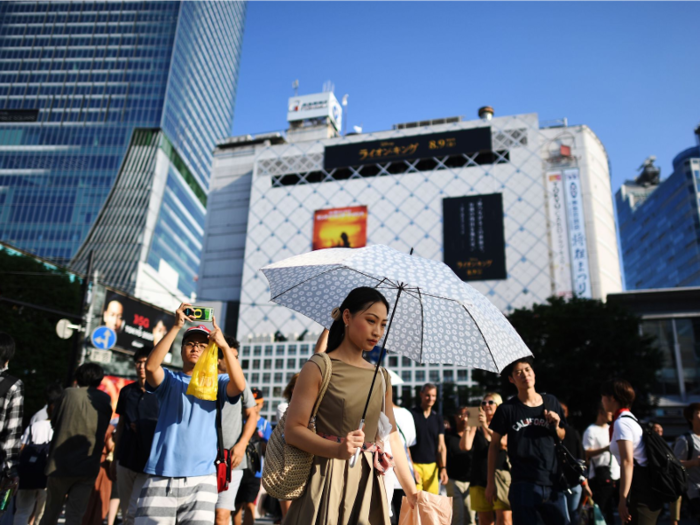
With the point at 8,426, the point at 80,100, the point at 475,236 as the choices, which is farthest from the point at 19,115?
the point at 8,426

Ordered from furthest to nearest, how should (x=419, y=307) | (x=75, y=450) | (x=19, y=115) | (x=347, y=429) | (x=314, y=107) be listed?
(x=19, y=115), (x=314, y=107), (x=75, y=450), (x=419, y=307), (x=347, y=429)

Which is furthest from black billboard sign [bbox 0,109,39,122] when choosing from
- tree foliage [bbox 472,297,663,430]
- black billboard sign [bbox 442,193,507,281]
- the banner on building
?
tree foliage [bbox 472,297,663,430]

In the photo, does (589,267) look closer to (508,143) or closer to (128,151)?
(508,143)

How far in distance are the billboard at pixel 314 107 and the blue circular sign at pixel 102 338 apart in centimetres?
4229

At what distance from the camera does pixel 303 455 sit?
2.13 meters

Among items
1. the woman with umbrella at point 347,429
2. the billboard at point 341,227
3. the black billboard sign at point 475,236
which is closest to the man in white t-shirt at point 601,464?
the woman with umbrella at point 347,429

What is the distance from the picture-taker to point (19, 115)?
7394 cm

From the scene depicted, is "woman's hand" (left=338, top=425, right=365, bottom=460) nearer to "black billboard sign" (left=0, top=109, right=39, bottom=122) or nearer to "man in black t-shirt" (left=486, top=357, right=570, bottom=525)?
"man in black t-shirt" (left=486, top=357, right=570, bottom=525)

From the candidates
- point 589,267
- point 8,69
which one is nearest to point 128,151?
point 8,69

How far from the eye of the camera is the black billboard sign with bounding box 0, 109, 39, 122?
73625 mm

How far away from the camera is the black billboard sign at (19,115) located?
242 ft

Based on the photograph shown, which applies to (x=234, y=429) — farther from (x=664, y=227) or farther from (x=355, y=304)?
(x=664, y=227)

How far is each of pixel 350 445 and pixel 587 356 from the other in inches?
858

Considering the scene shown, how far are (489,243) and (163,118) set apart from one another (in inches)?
2018
